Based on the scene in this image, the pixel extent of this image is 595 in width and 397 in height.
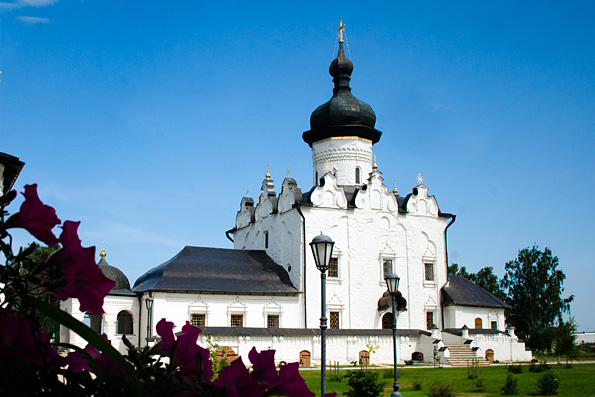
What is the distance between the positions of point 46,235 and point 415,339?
32292 millimetres

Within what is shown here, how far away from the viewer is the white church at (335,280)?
2906 centimetres

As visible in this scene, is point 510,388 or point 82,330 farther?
point 510,388

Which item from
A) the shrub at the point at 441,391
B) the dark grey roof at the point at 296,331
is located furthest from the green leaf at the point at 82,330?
the dark grey roof at the point at 296,331

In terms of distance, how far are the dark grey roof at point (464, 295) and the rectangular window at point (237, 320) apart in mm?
11547

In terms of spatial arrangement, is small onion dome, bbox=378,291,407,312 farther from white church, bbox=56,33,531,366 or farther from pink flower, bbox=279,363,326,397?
pink flower, bbox=279,363,326,397

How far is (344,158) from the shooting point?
118 feet

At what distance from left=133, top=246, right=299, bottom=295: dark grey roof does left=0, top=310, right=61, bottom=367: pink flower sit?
90.6 ft

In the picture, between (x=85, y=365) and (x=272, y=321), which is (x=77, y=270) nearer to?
(x=85, y=365)

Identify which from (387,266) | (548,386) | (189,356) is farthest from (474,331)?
(189,356)

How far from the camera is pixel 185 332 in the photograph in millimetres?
1688

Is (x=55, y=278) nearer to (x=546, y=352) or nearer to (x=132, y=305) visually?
(x=132, y=305)

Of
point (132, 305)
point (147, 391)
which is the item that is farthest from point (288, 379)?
point (132, 305)

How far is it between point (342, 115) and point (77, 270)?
115 ft

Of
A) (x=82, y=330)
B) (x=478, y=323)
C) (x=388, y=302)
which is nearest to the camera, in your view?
(x=82, y=330)
